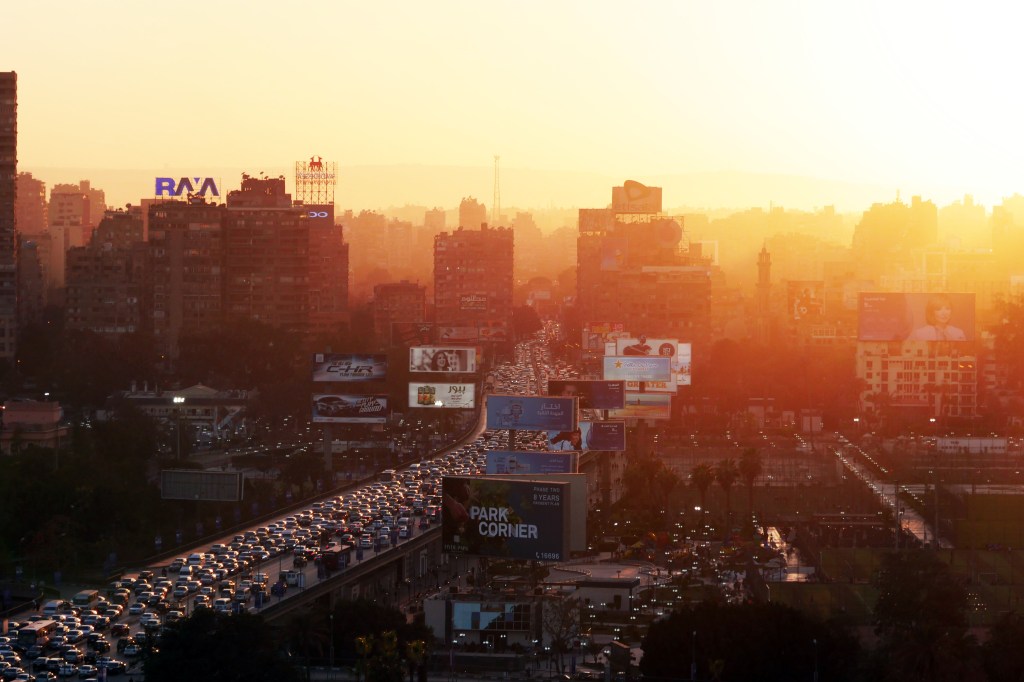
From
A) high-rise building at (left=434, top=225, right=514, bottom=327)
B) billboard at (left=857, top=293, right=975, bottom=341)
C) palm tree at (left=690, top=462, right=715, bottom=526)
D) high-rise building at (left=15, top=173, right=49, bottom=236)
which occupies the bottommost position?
palm tree at (left=690, top=462, right=715, bottom=526)

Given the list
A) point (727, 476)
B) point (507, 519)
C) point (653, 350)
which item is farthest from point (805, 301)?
point (507, 519)

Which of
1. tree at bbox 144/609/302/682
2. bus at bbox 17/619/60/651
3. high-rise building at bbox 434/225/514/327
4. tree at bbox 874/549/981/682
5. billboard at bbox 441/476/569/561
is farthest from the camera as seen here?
high-rise building at bbox 434/225/514/327

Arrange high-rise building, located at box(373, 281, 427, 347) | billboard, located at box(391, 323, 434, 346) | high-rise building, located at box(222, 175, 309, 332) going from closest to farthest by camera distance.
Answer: high-rise building, located at box(222, 175, 309, 332), billboard, located at box(391, 323, 434, 346), high-rise building, located at box(373, 281, 427, 347)

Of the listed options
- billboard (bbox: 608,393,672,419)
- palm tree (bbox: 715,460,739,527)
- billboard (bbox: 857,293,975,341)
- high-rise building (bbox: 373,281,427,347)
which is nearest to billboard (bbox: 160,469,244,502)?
palm tree (bbox: 715,460,739,527)

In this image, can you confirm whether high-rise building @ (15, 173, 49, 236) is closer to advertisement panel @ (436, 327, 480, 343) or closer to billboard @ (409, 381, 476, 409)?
advertisement panel @ (436, 327, 480, 343)

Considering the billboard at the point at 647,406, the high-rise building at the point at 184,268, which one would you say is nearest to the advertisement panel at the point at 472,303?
the high-rise building at the point at 184,268

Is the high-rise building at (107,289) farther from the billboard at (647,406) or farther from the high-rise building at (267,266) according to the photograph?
the billboard at (647,406)

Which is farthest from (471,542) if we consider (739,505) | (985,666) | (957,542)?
(739,505)
